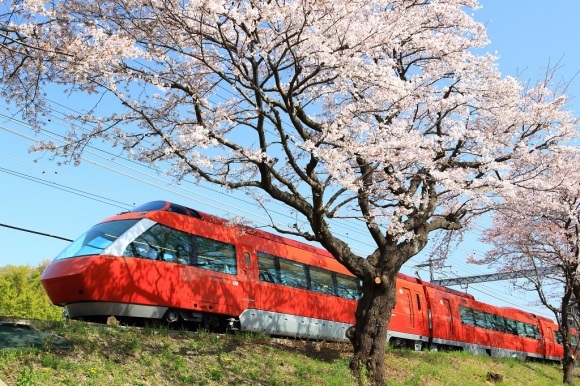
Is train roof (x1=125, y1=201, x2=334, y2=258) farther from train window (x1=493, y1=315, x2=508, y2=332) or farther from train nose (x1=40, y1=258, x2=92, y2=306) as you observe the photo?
train window (x1=493, y1=315, x2=508, y2=332)

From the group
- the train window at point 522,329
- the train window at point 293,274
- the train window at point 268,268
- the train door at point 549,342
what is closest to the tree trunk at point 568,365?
the train window at point 522,329

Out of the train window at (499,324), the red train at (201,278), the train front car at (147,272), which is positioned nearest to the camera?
the train front car at (147,272)

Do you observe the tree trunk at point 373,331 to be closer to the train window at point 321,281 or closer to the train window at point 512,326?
the train window at point 321,281

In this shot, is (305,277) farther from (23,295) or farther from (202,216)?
(23,295)

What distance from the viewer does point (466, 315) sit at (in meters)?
24.1

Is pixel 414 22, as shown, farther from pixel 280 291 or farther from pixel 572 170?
pixel 572 170

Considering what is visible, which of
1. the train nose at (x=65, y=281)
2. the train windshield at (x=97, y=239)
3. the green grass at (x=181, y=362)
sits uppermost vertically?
the train windshield at (x=97, y=239)

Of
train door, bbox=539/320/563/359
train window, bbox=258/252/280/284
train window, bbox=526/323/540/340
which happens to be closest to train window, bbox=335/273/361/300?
train window, bbox=258/252/280/284

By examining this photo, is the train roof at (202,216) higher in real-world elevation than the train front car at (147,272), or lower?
higher

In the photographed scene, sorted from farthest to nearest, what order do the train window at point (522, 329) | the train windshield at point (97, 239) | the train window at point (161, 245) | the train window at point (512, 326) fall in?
1. the train window at point (522, 329)
2. the train window at point (512, 326)
3. the train window at point (161, 245)
4. the train windshield at point (97, 239)

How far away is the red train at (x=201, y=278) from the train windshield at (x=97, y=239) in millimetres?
28

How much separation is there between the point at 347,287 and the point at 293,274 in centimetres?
282

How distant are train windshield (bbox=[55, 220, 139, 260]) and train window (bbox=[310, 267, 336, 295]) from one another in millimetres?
6047

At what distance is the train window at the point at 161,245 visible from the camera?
11.0m
